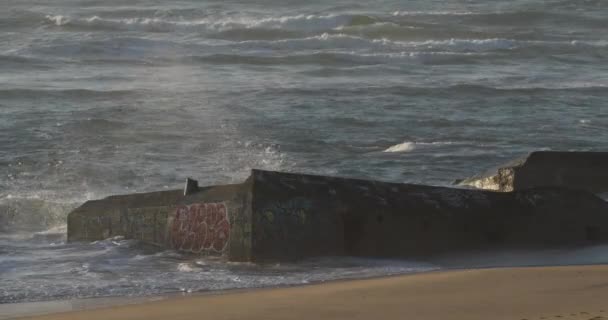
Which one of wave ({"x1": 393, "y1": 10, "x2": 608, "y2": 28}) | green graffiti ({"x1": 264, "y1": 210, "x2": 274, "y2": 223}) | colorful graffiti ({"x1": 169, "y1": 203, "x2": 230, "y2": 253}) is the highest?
wave ({"x1": 393, "y1": 10, "x2": 608, "y2": 28})

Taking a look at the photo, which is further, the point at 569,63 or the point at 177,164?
the point at 569,63

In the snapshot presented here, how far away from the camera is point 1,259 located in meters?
13.3

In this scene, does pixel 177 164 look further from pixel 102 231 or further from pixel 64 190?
pixel 102 231

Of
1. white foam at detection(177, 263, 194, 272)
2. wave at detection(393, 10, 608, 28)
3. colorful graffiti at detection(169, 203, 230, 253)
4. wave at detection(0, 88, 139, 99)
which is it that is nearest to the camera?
white foam at detection(177, 263, 194, 272)

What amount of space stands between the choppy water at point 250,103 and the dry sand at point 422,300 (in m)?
1.06

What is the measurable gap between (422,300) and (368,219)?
114 inches

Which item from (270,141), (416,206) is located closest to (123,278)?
A: (416,206)

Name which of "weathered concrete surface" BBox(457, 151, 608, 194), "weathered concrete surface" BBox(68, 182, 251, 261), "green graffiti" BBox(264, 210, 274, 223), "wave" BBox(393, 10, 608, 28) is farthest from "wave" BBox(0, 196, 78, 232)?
"wave" BBox(393, 10, 608, 28)

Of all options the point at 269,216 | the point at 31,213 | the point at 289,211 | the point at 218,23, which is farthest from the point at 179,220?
the point at 218,23

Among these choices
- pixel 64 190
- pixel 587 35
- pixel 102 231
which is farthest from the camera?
pixel 587 35

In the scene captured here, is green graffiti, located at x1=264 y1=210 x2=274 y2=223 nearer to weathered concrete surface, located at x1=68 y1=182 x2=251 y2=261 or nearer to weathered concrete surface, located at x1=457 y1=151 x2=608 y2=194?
weathered concrete surface, located at x1=68 y1=182 x2=251 y2=261

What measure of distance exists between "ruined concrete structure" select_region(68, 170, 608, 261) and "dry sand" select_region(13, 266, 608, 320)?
1.43 meters

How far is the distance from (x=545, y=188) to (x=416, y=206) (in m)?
1.36

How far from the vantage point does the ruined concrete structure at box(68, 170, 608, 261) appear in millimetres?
12602
